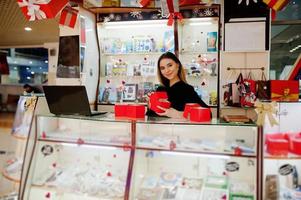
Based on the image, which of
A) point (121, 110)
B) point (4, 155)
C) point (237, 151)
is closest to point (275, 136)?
point (237, 151)

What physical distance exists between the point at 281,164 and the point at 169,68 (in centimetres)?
159

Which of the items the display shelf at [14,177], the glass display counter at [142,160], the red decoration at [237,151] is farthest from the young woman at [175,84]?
the display shelf at [14,177]

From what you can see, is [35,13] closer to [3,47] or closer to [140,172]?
[140,172]

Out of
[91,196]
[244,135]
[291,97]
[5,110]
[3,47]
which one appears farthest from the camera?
[5,110]

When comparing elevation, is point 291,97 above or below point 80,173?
above

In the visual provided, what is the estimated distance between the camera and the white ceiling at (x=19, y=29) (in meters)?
6.47

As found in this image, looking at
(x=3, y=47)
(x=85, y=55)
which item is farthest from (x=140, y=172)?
(x=3, y=47)

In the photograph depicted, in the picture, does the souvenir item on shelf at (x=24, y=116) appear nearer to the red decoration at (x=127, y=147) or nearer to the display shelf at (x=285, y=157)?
the red decoration at (x=127, y=147)

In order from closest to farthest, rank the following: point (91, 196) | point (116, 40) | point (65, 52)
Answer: point (91, 196)
point (65, 52)
point (116, 40)

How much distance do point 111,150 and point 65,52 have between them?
277cm

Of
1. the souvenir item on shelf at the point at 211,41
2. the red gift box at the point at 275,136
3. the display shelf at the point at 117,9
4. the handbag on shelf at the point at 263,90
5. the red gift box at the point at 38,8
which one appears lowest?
the red gift box at the point at 275,136

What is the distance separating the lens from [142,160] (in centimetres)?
218

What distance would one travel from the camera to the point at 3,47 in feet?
40.0

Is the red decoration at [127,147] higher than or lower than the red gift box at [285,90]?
lower
